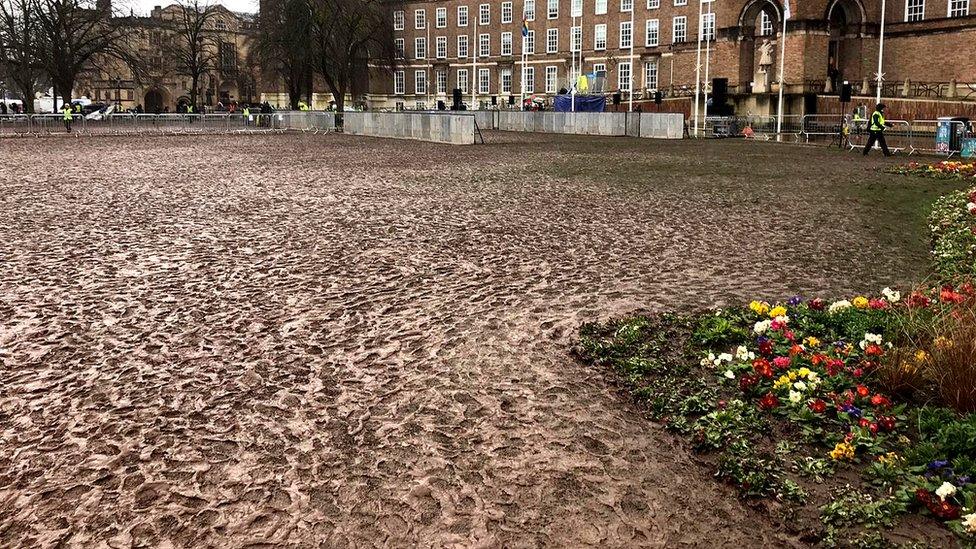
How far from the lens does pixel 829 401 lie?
506 centimetres

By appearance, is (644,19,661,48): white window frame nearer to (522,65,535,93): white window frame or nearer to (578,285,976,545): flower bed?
(522,65,535,93): white window frame

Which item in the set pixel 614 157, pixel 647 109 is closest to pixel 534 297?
pixel 614 157

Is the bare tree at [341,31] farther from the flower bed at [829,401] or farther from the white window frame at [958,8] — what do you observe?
the flower bed at [829,401]

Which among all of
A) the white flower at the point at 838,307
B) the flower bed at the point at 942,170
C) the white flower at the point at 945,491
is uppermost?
the flower bed at the point at 942,170

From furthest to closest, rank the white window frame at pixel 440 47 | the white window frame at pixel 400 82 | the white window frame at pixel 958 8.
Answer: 1. the white window frame at pixel 400 82
2. the white window frame at pixel 440 47
3. the white window frame at pixel 958 8

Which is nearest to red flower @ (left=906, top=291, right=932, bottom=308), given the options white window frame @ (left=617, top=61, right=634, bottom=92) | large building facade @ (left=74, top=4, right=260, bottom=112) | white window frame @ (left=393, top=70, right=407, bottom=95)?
white window frame @ (left=617, top=61, right=634, bottom=92)

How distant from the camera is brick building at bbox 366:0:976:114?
194 feet

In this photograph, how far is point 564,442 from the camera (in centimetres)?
472

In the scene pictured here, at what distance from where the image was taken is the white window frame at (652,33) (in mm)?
82188

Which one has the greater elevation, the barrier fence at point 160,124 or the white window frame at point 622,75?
the white window frame at point 622,75

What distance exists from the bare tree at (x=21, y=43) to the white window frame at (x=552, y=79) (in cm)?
4895

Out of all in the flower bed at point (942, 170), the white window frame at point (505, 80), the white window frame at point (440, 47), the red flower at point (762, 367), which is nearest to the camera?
the red flower at point (762, 367)

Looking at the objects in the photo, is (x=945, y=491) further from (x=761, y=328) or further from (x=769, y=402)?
Answer: (x=761, y=328)

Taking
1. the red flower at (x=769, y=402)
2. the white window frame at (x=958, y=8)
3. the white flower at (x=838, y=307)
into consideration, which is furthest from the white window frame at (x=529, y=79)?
the red flower at (x=769, y=402)
